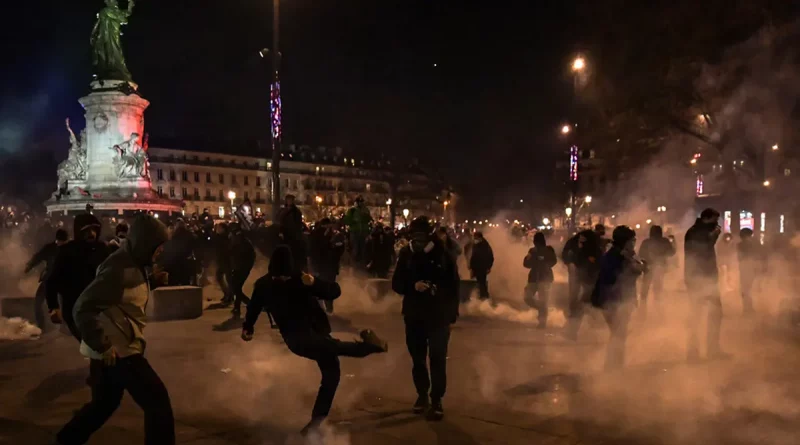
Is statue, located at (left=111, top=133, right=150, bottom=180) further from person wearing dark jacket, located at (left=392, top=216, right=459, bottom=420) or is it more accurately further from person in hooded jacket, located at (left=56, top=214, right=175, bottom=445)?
person in hooded jacket, located at (left=56, top=214, right=175, bottom=445)

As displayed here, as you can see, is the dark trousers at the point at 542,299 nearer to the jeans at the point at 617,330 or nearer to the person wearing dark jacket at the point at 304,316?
the jeans at the point at 617,330

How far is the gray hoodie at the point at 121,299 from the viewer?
13.9 feet

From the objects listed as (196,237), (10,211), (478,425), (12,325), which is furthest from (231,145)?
(478,425)

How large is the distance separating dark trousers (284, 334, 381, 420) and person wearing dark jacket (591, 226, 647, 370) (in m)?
3.41

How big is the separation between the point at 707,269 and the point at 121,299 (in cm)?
721

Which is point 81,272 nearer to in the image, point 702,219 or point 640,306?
point 702,219

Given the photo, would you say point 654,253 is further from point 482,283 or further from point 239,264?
point 239,264

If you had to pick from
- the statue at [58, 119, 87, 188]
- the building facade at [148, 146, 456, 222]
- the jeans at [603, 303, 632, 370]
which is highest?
the building facade at [148, 146, 456, 222]

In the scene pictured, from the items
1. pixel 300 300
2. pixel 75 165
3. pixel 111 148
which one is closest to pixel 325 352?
pixel 300 300

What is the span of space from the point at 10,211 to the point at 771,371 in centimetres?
5057

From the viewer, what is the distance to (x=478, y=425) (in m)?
5.86

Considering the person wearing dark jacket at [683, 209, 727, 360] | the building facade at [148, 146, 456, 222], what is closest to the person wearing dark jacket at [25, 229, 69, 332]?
the person wearing dark jacket at [683, 209, 727, 360]

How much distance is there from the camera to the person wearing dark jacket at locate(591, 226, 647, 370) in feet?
25.3

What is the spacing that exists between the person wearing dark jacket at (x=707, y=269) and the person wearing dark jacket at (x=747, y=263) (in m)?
3.98
